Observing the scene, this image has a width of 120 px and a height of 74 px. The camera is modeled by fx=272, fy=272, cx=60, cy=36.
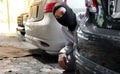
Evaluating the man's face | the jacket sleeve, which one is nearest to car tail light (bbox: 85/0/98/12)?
the man's face

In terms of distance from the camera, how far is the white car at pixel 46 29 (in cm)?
491

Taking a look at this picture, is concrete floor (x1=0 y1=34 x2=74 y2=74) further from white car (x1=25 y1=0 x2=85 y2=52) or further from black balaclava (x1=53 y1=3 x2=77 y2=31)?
black balaclava (x1=53 y1=3 x2=77 y2=31)

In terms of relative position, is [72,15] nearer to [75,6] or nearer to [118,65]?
[75,6]

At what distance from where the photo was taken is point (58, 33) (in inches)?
194

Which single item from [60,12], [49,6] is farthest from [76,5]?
[60,12]

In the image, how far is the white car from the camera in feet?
16.1

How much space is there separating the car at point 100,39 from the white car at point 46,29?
7.42ft

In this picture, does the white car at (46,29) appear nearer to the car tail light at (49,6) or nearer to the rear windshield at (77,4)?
the car tail light at (49,6)

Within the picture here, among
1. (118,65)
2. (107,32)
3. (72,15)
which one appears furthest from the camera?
(72,15)

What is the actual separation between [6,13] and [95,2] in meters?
14.2

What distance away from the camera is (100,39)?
2.16 metres

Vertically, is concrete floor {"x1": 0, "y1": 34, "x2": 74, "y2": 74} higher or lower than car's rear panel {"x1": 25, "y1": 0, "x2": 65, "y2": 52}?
lower

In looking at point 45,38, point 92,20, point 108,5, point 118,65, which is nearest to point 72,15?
point 45,38

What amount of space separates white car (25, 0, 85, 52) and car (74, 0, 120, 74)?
2.26 metres
